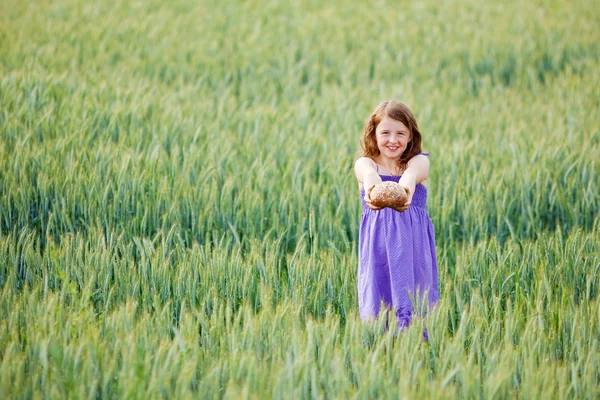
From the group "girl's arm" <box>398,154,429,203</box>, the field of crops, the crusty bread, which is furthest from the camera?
"girl's arm" <box>398,154,429,203</box>

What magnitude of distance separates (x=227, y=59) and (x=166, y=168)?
2840 millimetres

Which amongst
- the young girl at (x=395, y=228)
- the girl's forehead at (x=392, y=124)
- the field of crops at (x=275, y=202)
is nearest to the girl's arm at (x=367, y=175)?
the young girl at (x=395, y=228)

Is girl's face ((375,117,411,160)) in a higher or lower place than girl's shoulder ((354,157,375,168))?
Answer: higher

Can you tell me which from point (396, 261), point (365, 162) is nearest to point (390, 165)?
point (365, 162)

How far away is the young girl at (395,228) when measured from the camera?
2.37m

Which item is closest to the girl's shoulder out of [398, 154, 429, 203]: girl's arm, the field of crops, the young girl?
the young girl

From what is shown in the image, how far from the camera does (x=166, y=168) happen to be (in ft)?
12.5

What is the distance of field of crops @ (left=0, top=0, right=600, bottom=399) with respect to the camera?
2029 mm

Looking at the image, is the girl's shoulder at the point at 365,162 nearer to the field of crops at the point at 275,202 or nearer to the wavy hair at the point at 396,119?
the wavy hair at the point at 396,119

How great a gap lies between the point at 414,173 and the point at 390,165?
137 mm

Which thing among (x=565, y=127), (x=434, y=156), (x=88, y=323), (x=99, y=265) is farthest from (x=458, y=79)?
(x=88, y=323)

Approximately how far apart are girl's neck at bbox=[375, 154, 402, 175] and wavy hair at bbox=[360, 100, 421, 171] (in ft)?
0.04

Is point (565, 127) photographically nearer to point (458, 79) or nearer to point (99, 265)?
point (458, 79)

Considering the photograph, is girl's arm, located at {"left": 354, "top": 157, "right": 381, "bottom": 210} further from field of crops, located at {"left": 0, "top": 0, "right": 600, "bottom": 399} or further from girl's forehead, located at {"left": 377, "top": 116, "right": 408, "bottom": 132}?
field of crops, located at {"left": 0, "top": 0, "right": 600, "bottom": 399}
